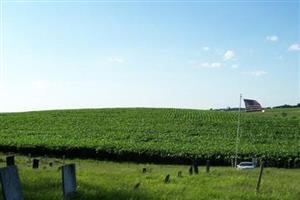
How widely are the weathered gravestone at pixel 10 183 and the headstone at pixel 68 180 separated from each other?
5.78 feet

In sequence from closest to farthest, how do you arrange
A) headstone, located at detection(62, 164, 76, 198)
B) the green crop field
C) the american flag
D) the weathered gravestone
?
1. the weathered gravestone
2. headstone, located at detection(62, 164, 76, 198)
3. the american flag
4. the green crop field

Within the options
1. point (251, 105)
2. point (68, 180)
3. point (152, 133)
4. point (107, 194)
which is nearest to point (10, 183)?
point (68, 180)

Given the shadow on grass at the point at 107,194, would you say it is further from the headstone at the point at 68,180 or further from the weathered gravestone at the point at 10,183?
the weathered gravestone at the point at 10,183

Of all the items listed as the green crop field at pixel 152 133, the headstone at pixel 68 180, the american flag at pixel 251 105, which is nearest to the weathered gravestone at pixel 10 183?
the headstone at pixel 68 180

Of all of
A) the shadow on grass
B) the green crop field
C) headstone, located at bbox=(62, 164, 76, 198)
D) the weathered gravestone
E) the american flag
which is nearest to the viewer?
the weathered gravestone

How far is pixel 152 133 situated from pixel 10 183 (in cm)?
5019

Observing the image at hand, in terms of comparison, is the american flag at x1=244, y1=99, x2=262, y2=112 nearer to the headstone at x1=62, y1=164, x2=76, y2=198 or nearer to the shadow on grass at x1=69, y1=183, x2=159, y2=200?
the shadow on grass at x1=69, y1=183, x2=159, y2=200

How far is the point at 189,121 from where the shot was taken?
69.6 metres

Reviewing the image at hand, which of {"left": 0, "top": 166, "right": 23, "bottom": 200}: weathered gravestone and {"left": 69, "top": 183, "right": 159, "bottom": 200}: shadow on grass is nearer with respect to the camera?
{"left": 0, "top": 166, "right": 23, "bottom": 200}: weathered gravestone

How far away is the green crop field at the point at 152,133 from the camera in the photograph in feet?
158

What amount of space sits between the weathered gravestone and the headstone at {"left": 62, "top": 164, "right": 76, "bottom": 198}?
5.78 ft

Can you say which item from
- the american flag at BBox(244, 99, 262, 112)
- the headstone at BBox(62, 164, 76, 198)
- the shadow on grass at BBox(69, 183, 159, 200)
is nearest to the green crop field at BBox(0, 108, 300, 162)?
the american flag at BBox(244, 99, 262, 112)

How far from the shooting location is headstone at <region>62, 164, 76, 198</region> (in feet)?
38.1

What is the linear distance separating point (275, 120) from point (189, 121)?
1102cm
